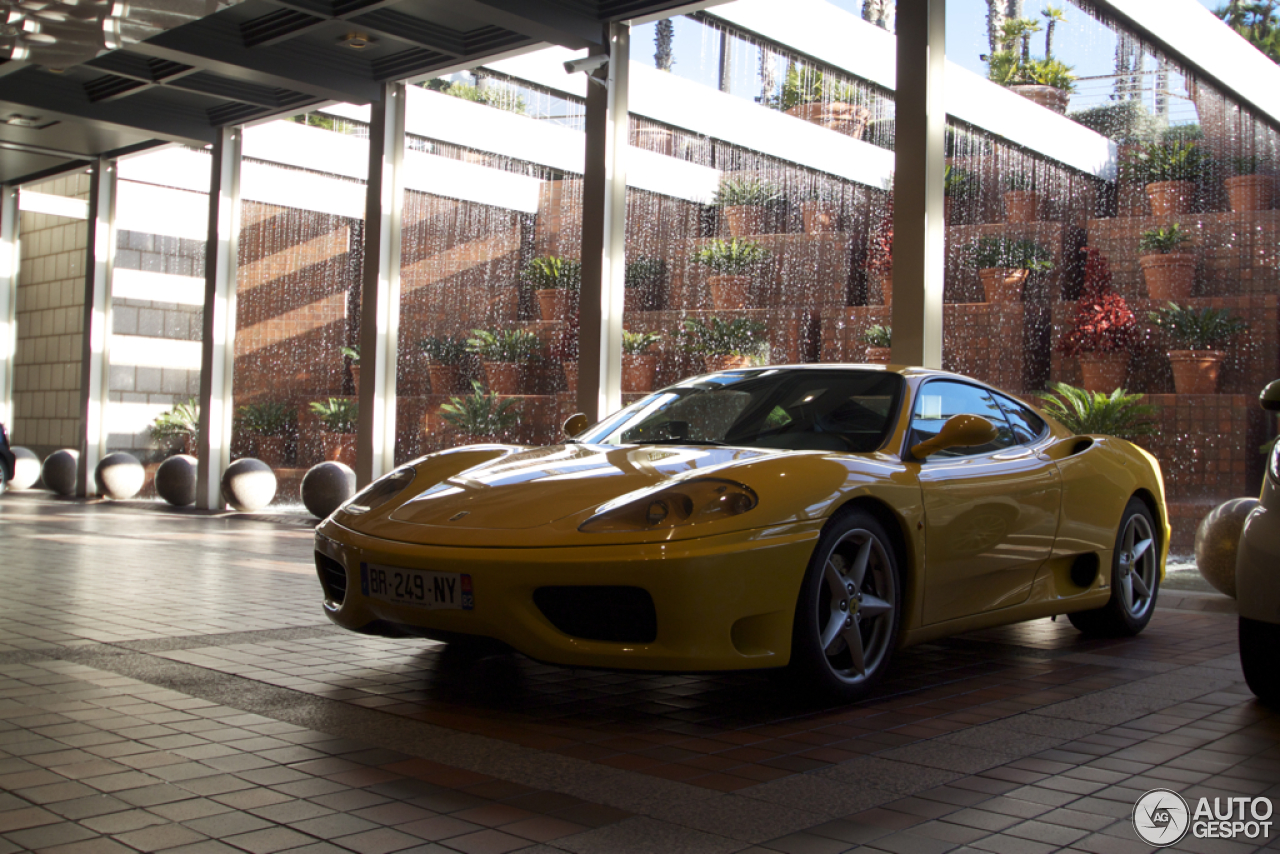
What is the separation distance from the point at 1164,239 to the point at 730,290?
541 centimetres

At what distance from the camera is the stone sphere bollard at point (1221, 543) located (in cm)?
653

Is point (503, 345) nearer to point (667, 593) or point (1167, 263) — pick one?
point (1167, 263)

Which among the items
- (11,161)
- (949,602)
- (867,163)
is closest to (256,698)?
(949,602)

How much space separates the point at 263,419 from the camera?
1617 cm

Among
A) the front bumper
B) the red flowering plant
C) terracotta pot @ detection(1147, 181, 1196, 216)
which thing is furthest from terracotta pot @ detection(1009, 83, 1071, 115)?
the front bumper

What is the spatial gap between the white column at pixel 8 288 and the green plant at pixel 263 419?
15.9ft

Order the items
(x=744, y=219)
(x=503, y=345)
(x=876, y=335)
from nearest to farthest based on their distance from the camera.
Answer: (x=876, y=335)
(x=503, y=345)
(x=744, y=219)

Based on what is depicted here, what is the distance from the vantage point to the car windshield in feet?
13.2

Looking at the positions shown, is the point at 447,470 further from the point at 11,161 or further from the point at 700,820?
the point at 11,161

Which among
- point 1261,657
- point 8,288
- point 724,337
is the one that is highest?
point 8,288

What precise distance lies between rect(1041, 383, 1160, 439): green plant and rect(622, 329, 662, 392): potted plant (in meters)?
4.08

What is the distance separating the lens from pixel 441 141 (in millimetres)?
14477

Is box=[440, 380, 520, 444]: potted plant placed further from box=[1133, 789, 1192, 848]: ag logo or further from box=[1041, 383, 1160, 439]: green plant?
box=[1133, 789, 1192, 848]: ag logo

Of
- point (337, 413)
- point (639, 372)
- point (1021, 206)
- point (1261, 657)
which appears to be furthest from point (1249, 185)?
point (337, 413)
